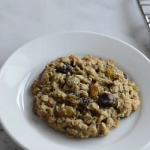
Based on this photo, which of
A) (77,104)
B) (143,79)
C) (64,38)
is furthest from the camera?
(64,38)

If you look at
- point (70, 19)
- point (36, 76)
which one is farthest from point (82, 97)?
point (70, 19)

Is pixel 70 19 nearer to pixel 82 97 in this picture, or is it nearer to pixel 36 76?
pixel 36 76

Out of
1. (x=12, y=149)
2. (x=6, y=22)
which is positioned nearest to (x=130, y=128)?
(x=12, y=149)

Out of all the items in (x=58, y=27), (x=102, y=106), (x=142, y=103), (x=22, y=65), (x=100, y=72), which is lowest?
(x=142, y=103)

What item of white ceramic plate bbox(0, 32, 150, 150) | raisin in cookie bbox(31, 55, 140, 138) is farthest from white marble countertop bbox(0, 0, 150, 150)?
raisin in cookie bbox(31, 55, 140, 138)

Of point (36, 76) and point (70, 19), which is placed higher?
point (70, 19)

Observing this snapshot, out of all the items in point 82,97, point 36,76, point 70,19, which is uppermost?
point 70,19

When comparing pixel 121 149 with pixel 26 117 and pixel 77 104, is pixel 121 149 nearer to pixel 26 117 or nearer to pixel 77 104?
pixel 77 104
